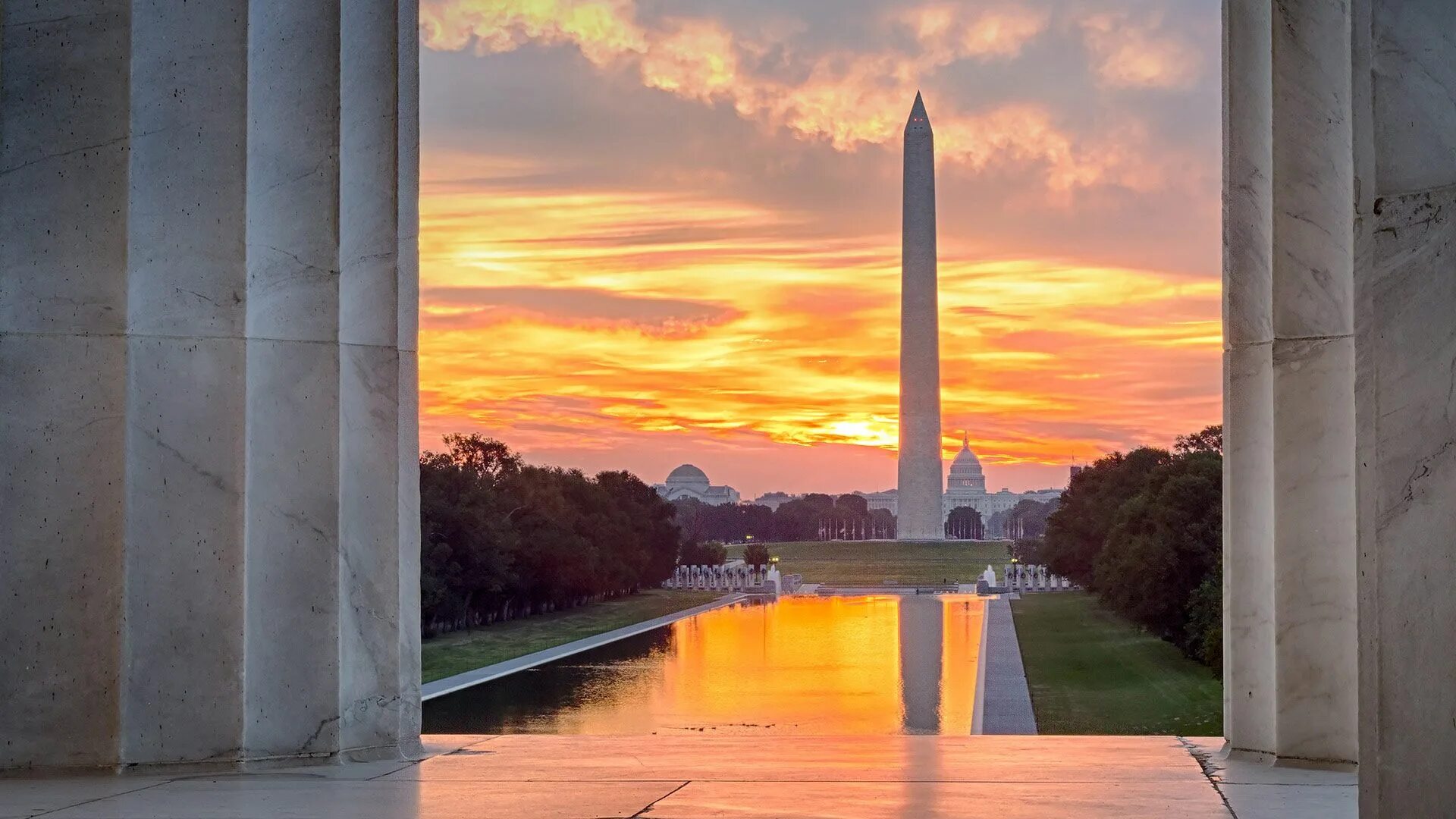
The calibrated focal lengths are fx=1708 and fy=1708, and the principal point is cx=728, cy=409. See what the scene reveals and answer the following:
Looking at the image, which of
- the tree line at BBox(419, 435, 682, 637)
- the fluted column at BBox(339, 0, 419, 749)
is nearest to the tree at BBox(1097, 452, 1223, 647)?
the tree line at BBox(419, 435, 682, 637)

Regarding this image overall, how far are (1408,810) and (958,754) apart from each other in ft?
11.2

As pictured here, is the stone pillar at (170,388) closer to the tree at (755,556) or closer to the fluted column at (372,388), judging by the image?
the fluted column at (372,388)

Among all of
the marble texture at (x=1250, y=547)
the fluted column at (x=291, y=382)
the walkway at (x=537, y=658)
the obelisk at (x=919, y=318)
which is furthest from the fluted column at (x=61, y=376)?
the obelisk at (x=919, y=318)

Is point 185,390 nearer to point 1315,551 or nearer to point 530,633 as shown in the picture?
point 1315,551

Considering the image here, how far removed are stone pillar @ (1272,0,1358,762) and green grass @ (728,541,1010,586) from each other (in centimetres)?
8430

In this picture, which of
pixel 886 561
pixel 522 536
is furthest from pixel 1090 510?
pixel 886 561

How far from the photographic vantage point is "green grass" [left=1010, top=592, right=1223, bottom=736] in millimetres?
29422

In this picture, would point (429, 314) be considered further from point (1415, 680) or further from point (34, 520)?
point (1415, 680)

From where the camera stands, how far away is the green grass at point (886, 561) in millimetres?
103375

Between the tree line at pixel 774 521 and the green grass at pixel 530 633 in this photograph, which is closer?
the green grass at pixel 530 633

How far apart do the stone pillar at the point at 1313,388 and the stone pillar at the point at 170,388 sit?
462 centimetres

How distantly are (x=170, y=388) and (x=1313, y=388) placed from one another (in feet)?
18.0

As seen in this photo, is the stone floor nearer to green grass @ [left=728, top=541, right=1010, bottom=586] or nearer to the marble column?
the marble column

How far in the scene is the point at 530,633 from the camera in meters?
57.3
